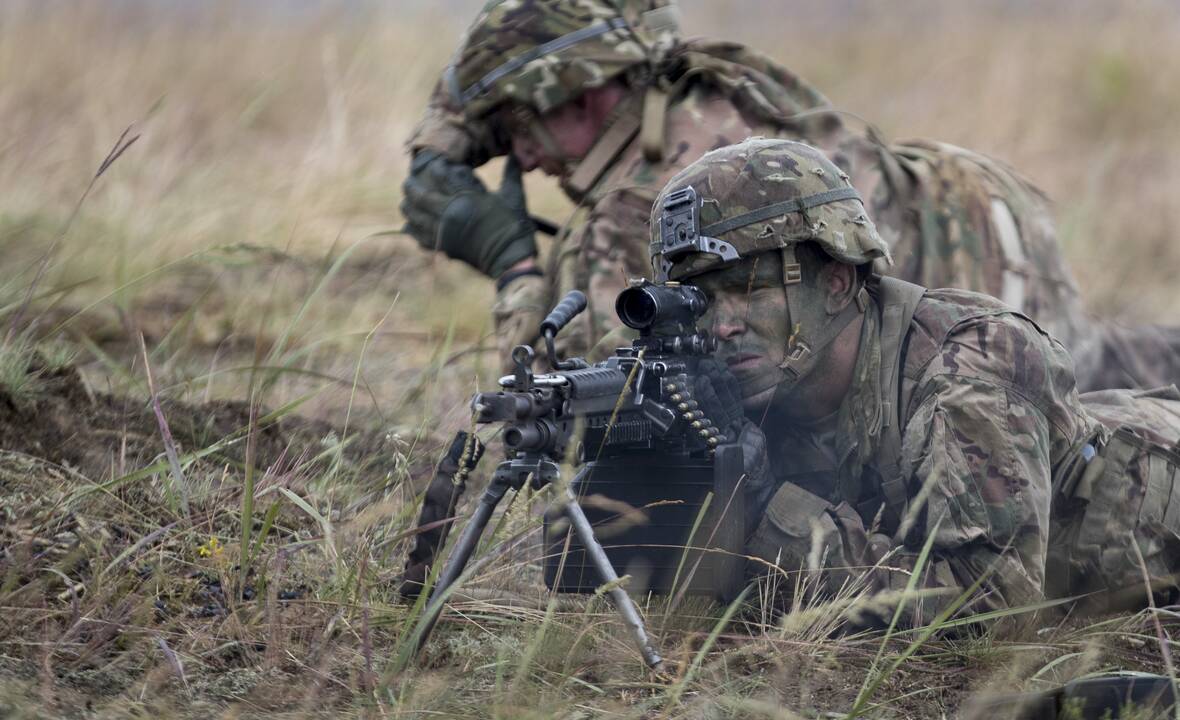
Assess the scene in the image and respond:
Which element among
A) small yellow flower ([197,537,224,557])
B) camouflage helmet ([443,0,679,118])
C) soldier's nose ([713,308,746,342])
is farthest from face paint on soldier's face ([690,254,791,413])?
camouflage helmet ([443,0,679,118])

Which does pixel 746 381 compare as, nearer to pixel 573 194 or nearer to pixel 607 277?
pixel 607 277

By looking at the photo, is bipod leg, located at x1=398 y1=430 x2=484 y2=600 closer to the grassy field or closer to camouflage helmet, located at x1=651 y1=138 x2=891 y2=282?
the grassy field

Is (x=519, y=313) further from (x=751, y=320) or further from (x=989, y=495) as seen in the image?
(x=989, y=495)

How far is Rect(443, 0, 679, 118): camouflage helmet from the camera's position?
505cm

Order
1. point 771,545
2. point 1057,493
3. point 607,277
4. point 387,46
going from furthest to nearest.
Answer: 1. point 387,46
2. point 607,277
3. point 1057,493
4. point 771,545

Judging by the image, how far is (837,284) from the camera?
3391 millimetres

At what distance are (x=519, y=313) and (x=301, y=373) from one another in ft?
3.75

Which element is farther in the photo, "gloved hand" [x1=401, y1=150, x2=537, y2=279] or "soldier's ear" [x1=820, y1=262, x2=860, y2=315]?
"gloved hand" [x1=401, y1=150, x2=537, y2=279]

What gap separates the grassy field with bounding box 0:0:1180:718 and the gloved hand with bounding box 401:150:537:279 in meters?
0.32

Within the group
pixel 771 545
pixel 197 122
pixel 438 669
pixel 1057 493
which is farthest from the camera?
pixel 197 122

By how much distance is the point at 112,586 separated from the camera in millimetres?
3086

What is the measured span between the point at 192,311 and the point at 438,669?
1711 mm

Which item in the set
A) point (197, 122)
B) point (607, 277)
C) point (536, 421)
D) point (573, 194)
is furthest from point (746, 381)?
point (197, 122)

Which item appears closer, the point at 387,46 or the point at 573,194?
the point at 573,194
